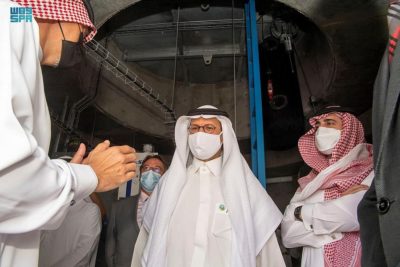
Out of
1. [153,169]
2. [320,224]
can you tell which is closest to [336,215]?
[320,224]

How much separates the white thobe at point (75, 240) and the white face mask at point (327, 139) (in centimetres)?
178

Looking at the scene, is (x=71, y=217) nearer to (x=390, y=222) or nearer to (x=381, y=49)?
(x=390, y=222)

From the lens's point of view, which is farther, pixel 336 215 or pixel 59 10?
pixel 336 215

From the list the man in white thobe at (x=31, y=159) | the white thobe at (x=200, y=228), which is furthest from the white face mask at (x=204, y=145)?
the man in white thobe at (x=31, y=159)

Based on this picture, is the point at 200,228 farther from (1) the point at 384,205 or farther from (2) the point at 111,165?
(1) the point at 384,205

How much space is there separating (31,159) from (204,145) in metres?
1.55

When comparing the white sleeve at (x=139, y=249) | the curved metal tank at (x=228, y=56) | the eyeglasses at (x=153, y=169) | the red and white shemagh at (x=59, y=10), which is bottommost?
the white sleeve at (x=139, y=249)

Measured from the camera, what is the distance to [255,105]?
281 cm

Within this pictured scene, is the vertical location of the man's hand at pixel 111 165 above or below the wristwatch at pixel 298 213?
above

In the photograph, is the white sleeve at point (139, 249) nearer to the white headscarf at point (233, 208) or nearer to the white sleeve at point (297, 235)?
the white headscarf at point (233, 208)

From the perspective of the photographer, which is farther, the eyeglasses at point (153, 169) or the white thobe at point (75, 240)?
the eyeglasses at point (153, 169)

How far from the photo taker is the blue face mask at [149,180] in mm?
2885

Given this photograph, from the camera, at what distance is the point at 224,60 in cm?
494

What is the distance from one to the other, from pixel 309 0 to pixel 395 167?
2.68 meters
